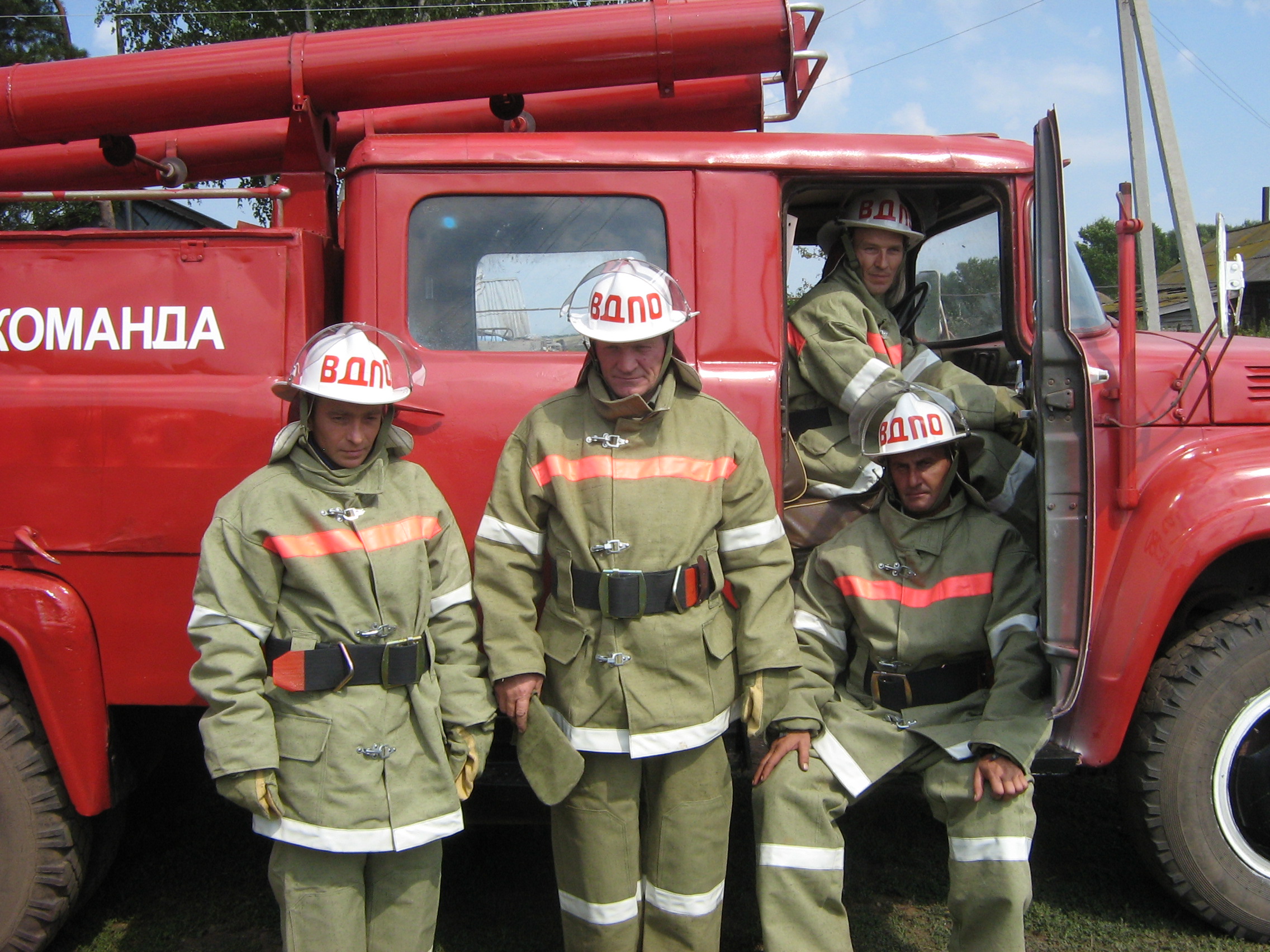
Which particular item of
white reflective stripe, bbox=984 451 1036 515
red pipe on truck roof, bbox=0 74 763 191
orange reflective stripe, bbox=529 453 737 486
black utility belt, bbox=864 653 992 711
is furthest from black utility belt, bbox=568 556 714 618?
red pipe on truck roof, bbox=0 74 763 191

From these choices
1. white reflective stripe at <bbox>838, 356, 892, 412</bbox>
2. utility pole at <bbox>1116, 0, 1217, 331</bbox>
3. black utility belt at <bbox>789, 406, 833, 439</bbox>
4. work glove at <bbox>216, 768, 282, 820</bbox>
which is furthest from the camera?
utility pole at <bbox>1116, 0, 1217, 331</bbox>

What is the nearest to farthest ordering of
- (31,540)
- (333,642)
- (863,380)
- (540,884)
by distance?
1. (333,642)
2. (31,540)
3. (863,380)
4. (540,884)

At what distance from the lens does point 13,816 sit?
2.71m

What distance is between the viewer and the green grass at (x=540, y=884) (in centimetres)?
296

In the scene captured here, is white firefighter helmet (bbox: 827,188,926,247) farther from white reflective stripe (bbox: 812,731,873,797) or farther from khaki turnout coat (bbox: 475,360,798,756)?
white reflective stripe (bbox: 812,731,873,797)

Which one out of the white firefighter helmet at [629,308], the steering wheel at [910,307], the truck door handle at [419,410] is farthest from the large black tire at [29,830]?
the steering wheel at [910,307]

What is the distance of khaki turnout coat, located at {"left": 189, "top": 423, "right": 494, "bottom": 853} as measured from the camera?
Result: 2242 millimetres

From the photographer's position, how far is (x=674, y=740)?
243cm

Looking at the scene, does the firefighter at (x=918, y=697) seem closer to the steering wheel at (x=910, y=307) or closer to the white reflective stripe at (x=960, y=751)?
the white reflective stripe at (x=960, y=751)

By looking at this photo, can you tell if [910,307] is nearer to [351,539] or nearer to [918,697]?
[918,697]

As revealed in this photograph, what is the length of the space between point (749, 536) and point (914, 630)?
0.56m

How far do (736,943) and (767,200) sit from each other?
2.20 m

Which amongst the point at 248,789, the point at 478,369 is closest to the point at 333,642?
the point at 248,789

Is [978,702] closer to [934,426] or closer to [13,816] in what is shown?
[934,426]
